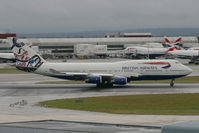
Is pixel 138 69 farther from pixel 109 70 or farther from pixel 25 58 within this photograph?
pixel 25 58

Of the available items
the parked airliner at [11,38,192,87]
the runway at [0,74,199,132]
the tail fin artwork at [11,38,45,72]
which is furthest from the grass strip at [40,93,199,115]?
the tail fin artwork at [11,38,45,72]

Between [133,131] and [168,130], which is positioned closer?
[168,130]

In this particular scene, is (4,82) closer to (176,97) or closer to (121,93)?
(121,93)

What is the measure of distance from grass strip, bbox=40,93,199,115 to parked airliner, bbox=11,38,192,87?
1108 centimetres

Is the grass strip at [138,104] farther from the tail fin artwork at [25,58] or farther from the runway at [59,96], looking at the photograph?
the tail fin artwork at [25,58]

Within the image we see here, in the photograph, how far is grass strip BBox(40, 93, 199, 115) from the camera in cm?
5047

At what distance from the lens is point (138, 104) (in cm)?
5562

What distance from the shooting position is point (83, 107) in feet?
176

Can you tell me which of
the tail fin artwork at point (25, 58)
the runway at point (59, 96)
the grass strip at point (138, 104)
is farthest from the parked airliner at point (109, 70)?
the grass strip at point (138, 104)

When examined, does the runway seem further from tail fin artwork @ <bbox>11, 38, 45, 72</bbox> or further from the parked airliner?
tail fin artwork @ <bbox>11, 38, 45, 72</bbox>

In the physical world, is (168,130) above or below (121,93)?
above

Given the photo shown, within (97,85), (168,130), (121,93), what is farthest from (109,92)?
(168,130)

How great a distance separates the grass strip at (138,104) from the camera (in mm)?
50466

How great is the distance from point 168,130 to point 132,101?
32291mm
